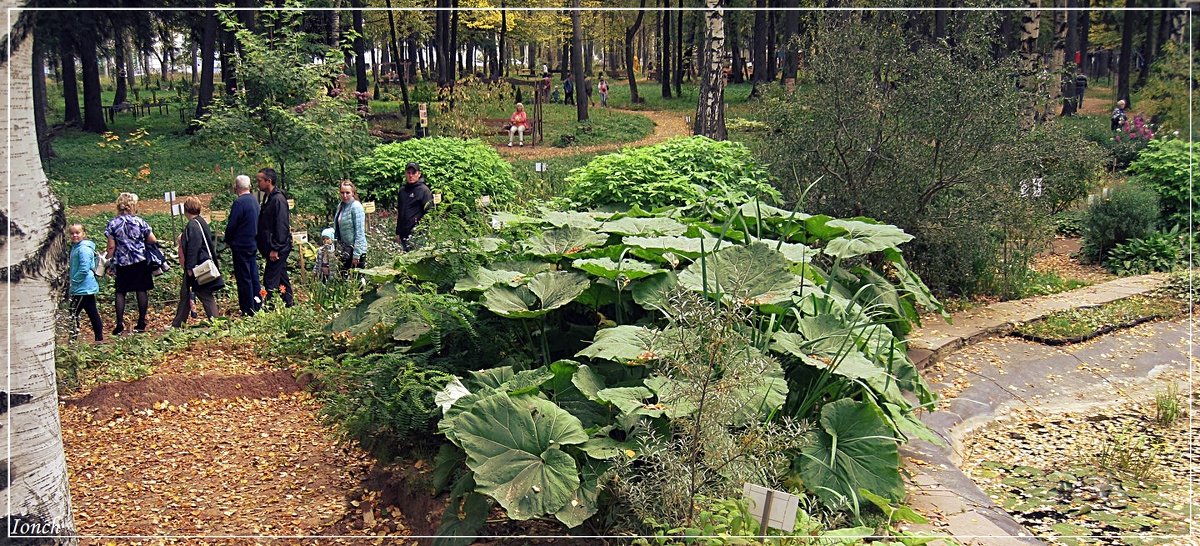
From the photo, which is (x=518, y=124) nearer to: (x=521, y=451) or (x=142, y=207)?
(x=142, y=207)

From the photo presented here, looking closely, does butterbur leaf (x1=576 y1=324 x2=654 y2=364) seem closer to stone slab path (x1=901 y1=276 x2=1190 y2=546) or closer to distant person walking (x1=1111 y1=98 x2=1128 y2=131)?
stone slab path (x1=901 y1=276 x2=1190 y2=546)

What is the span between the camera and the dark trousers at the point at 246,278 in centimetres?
830

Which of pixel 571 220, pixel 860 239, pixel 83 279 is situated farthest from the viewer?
pixel 83 279

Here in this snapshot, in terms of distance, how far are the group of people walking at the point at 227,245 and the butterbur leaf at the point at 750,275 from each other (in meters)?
4.26

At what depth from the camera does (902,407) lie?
4.56m

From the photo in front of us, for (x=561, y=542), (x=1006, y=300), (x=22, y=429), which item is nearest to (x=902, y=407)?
(x=561, y=542)

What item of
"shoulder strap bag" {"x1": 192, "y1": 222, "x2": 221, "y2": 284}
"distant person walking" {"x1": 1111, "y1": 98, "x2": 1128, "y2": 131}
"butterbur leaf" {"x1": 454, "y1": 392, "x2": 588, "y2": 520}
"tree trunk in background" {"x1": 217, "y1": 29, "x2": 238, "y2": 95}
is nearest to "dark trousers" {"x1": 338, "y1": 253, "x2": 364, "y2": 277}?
"shoulder strap bag" {"x1": 192, "y1": 222, "x2": 221, "y2": 284}

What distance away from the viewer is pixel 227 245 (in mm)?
8852

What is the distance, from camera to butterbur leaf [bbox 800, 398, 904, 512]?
12.9 feet

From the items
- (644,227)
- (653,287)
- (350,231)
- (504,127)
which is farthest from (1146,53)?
(653,287)

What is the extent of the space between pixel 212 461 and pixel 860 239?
12.4 feet

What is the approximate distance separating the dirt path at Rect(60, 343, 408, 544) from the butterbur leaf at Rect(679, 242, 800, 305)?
179 centimetres

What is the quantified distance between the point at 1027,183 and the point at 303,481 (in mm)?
7298

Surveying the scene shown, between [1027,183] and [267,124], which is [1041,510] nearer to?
[1027,183]
